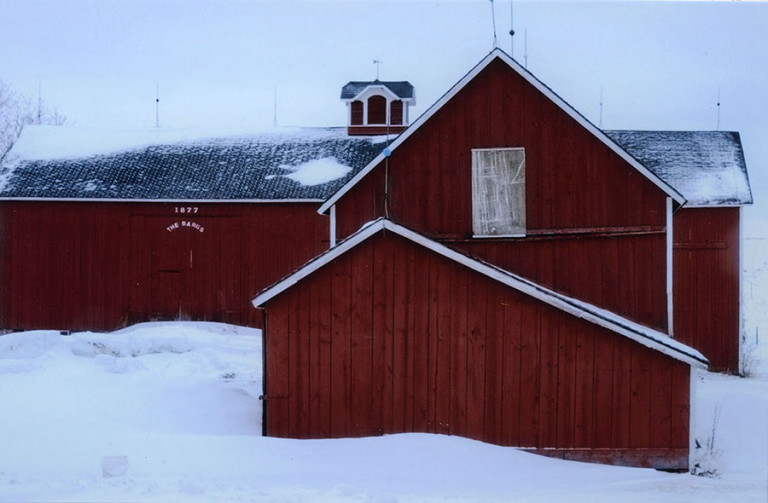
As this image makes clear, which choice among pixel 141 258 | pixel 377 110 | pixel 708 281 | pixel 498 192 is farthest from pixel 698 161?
pixel 141 258

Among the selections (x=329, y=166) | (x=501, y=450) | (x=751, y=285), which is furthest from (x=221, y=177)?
(x=751, y=285)

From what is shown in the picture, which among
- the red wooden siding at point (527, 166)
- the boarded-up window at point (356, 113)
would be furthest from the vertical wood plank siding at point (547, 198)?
the boarded-up window at point (356, 113)

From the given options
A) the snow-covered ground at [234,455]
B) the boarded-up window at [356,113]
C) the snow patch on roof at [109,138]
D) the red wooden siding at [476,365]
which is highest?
the boarded-up window at [356,113]

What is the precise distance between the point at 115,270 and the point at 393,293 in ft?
46.0

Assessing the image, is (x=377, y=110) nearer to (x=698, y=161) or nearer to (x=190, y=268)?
(x=190, y=268)

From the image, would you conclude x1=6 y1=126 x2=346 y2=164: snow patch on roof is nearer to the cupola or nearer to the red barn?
the cupola

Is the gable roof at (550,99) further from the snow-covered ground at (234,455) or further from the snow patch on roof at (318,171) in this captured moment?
the snow patch on roof at (318,171)

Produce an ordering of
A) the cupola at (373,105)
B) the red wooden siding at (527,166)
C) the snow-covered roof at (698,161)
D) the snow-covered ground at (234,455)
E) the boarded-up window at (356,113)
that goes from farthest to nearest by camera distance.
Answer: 1. the boarded-up window at (356,113)
2. the cupola at (373,105)
3. the snow-covered roof at (698,161)
4. the red wooden siding at (527,166)
5. the snow-covered ground at (234,455)

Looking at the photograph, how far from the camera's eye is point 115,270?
23.5 meters

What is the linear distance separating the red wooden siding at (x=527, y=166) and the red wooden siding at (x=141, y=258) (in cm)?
903

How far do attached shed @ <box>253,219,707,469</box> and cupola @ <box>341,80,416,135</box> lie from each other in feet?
52.0

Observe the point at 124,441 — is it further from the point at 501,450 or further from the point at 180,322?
the point at 180,322

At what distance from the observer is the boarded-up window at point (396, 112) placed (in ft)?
92.1

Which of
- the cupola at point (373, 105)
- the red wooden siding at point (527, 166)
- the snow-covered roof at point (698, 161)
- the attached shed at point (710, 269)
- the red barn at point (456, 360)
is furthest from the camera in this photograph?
the cupola at point (373, 105)
